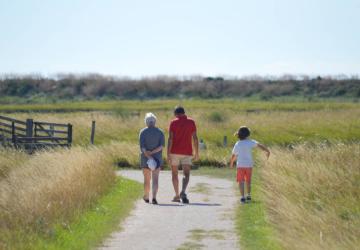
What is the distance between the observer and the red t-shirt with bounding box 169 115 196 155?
1630cm

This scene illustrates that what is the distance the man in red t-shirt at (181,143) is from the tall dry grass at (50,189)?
169cm

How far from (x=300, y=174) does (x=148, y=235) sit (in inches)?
196

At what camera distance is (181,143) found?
16.5 meters

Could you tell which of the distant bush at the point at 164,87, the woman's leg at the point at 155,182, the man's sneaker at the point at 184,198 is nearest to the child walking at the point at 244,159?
the man's sneaker at the point at 184,198

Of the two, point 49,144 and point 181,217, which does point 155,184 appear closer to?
point 181,217

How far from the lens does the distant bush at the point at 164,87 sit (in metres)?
105

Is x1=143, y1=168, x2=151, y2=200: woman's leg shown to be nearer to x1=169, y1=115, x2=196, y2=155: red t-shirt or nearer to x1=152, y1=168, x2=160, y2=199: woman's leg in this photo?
x1=152, y1=168, x2=160, y2=199: woman's leg

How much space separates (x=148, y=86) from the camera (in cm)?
10912

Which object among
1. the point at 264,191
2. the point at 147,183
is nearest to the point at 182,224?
the point at 264,191

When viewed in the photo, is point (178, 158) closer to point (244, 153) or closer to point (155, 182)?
point (155, 182)

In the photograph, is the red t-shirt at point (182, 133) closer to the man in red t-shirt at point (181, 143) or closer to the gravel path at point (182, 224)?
the man in red t-shirt at point (181, 143)

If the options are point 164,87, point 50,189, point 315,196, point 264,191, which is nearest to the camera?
point 315,196

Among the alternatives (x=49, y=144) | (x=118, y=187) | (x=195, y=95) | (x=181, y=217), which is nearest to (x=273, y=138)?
(x=49, y=144)

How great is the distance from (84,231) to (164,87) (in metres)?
97.5
